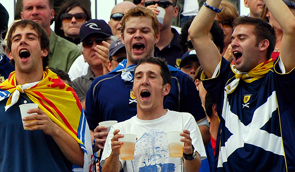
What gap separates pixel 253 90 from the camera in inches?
220

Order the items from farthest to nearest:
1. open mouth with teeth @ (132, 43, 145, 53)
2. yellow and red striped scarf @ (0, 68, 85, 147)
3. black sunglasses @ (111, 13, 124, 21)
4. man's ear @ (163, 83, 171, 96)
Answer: black sunglasses @ (111, 13, 124, 21)
open mouth with teeth @ (132, 43, 145, 53)
yellow and red striped scarf @ (0, 68, 85, 147)
man's ear @ (163, 83, 171, 96)

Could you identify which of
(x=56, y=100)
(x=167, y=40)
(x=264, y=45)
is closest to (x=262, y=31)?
(x=264, y=45)

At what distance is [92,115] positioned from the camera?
5.88 meters

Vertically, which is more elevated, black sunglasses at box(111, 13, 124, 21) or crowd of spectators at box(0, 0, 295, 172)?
black sunglasses at box(111, 13, 124, 21)

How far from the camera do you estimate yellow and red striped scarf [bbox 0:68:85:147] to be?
18.0 feet

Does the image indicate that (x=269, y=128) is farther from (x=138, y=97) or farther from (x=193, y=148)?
(x=138, y=97)

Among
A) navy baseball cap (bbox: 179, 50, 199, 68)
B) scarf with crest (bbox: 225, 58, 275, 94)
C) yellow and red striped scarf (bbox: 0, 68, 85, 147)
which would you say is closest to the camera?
yellow and red striped scarf (bbox: 0, 68, 85, 147)

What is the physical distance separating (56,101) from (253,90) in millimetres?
1901

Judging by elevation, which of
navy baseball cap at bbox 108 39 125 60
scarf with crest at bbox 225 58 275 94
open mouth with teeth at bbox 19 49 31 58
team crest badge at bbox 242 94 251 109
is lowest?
team crest badge at bbox 242 94 251 109

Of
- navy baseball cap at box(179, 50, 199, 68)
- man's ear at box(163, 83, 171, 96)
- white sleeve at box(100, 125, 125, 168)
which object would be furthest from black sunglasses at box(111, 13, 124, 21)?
white sleeve at box(100, 125, 125, 168)

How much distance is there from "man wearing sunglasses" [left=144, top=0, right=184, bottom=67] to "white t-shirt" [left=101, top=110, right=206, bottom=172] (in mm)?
2550

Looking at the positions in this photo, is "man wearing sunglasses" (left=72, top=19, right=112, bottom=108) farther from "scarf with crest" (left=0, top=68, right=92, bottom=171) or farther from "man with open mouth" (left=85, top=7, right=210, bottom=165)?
"scarf with crest" (left=0, top=68, right=92, bottom=171)

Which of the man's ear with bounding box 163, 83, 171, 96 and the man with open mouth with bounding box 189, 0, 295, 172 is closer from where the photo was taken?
the man with open mouth with bounding box 189, 0, 295, 172

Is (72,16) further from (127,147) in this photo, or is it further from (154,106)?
(127,147)
